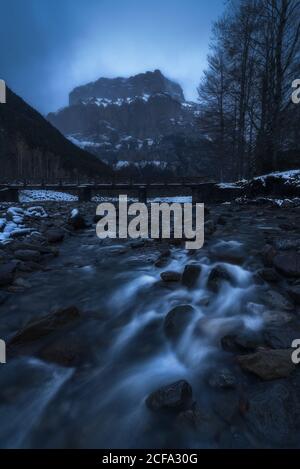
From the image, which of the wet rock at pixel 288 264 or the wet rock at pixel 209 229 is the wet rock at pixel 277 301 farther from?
the wet rock at pixel 209 229

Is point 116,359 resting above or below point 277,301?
below

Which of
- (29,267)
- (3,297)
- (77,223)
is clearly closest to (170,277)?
(3,297)

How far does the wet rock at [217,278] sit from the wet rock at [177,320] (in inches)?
29.3

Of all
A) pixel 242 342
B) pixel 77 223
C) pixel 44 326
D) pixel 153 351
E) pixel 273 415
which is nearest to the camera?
pixel 273 415

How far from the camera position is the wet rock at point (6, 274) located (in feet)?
15.0

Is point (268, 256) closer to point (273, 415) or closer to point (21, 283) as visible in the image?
point (273, 415)

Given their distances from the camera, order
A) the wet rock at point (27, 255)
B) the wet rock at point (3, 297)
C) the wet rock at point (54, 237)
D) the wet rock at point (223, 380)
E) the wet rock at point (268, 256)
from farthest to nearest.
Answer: the wet rock at point (54, 237), the wet rock at point (27, 255), the wet rock at point (268, 256), the wet rock at point (3, 297), the wet rock at point (223, 380)

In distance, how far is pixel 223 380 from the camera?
2500mm

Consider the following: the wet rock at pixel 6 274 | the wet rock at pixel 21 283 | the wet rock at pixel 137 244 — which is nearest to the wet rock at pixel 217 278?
the wet rock at pixel 21 283

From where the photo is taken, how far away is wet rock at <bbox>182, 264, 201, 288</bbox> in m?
4.49

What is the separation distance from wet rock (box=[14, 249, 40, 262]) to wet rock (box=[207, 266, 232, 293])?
320 centimetres

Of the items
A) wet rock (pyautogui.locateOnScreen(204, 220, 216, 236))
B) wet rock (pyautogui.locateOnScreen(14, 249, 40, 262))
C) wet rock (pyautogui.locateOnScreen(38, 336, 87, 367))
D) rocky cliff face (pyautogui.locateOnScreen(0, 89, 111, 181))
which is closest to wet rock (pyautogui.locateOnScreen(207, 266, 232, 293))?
wet rock (pyautogui.locateOnScreen(38, 336, 87, 367))

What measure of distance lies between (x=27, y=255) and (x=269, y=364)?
15.0 ft
